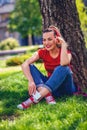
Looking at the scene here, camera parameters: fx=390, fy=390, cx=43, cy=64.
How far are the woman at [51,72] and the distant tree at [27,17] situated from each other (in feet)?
130

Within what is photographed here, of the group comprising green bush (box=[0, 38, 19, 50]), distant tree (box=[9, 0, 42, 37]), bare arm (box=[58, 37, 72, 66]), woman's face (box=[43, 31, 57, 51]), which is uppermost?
distant tree (box=[9, 0, 42, 37])

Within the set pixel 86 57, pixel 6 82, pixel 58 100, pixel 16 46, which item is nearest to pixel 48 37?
pixel 58 100

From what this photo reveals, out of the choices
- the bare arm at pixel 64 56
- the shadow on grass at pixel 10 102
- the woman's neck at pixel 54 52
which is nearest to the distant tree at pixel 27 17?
the shadow on grass at pixel 10 102

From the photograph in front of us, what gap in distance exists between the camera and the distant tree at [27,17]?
47.1m

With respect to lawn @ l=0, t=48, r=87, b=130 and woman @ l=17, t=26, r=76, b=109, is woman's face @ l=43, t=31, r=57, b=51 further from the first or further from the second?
lawn @ l=0, t=48, r=87, b=130

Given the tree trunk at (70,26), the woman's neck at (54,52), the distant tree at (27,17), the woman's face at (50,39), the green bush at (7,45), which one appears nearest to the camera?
the woman's face at (50,39)

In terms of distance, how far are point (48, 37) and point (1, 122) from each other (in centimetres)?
170

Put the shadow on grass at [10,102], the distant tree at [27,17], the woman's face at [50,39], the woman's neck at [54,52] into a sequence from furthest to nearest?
the distant tree at [27,17]
the woman's neck at [54,52]
the woman's face at [50,39]
the shadow on grass at [10,102]

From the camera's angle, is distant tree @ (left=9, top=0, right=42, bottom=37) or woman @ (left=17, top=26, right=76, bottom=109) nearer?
woman @ (left=17, top=26, right=76, bottom=109)

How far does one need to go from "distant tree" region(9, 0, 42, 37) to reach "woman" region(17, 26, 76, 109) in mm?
39768

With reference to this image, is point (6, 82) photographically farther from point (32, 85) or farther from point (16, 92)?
point (32, 85)

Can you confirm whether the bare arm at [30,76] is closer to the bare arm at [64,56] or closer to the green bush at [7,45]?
the bare arm at [64,56]

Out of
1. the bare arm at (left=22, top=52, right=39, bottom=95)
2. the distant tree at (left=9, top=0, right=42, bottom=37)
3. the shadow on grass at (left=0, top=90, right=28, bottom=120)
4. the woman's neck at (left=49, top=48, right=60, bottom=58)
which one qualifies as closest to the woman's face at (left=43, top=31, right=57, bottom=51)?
the woman's neck at (left=49, top=48, right=60, bottom=58)

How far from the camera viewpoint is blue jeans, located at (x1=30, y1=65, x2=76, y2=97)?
6.16 meters
